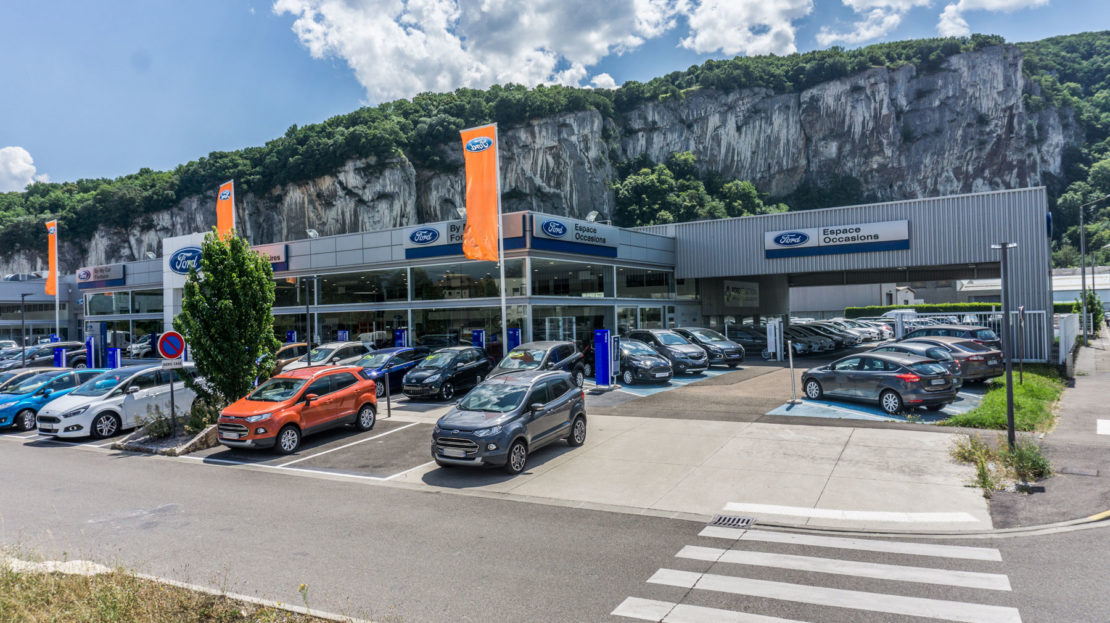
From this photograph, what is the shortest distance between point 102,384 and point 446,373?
905cm

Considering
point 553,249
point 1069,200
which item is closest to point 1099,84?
point 1069,200

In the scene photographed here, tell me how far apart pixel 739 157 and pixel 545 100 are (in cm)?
3805

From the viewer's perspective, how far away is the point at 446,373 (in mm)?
18969

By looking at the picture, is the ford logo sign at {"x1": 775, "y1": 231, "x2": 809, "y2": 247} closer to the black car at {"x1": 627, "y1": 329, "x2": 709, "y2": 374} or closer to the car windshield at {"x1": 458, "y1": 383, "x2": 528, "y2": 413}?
the black car at {"x1": 627, "y1": 329, "x2": 709, "y2": 374}

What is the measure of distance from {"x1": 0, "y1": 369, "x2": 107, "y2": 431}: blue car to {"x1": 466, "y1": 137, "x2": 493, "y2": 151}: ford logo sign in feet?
44.6

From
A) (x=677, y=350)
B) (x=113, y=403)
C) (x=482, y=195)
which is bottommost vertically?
(x=113, y=403)

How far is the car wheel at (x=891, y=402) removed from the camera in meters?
14.3

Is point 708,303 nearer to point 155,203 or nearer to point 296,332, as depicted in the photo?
point 296,332

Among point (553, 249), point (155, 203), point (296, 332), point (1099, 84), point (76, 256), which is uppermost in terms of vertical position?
point (1099, 84)

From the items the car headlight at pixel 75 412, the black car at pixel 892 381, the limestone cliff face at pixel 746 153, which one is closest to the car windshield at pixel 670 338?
the black car at pixel 892 381

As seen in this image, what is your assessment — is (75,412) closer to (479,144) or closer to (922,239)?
(479,144)

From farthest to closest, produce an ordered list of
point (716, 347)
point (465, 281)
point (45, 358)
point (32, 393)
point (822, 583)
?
1. point (45, 358)
2. point (465, 281)
3. point (716, 347)
4. point (32, 393)
5. point (822, 583)

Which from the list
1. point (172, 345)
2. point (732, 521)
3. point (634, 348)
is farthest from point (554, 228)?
point (732, 521)

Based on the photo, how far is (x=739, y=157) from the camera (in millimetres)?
113875
